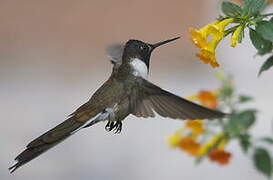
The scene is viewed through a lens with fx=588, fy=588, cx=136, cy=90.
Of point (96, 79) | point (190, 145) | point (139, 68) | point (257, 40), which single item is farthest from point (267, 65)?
point (96, 79)

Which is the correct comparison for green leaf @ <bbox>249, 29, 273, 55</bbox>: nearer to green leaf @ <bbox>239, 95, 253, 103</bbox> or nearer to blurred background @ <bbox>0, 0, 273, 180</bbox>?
green leaf @ <bbox>239, 95, 253, 103</bbox>

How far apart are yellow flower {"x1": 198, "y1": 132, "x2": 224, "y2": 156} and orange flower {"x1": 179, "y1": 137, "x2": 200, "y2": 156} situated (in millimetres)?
14

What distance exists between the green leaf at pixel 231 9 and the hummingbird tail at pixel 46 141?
0.36 meters

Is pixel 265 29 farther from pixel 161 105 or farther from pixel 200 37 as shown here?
pixel 161 105

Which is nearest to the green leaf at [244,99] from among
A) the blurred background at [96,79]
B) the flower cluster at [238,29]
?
the flower cluster at [238,29]

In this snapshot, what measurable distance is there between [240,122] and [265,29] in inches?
25.8

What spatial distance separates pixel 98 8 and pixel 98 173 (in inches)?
56.0

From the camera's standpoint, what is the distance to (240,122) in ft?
5.58

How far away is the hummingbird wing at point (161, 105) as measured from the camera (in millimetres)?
1119

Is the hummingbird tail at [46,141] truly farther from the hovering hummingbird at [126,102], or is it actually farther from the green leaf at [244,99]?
the green leaf at [244,99]

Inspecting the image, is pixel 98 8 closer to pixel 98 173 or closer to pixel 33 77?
pixel 33 77

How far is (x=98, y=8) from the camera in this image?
429cm

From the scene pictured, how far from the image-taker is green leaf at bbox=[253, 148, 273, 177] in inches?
68.0

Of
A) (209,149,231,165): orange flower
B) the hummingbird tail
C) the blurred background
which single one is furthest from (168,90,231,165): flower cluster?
the blurred background
